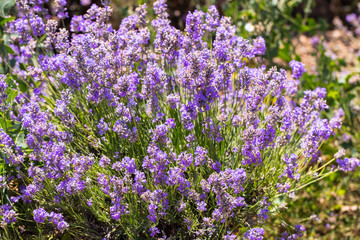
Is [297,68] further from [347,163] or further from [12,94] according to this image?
[12,94]

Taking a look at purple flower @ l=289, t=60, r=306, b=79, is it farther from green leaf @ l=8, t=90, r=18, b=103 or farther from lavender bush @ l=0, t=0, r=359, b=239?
green leaf @ l=8, t=90, r=18, b=103

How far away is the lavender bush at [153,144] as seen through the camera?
202cm

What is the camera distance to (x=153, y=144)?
2.00m

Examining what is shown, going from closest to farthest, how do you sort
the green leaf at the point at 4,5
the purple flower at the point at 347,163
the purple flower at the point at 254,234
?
the purple flower at the point at 254,234 → the purple flower at the point at 347,163 → the green leaf at the point at 4,5

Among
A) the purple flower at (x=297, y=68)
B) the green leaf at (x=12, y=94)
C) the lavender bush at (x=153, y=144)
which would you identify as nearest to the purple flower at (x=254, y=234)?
the lavender bush at (x=153, y=144)

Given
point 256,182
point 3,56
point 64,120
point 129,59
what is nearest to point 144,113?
point 129,59

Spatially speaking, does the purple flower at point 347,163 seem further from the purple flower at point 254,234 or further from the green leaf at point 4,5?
the green leaf at point 4,5

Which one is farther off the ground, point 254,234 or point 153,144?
point 153,144

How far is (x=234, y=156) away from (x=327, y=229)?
180 centimetres

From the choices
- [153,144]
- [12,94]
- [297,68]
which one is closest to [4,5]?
[12,94]

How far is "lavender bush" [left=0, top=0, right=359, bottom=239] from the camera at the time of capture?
2.02m

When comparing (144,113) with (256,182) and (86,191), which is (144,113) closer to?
(86,191)

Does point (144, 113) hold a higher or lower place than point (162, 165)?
higher

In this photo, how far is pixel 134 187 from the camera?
197cm
